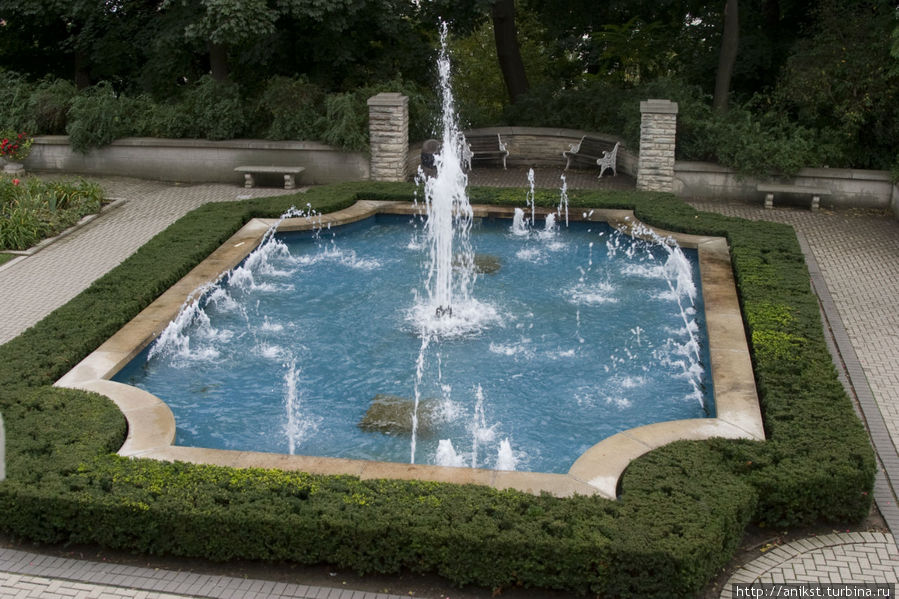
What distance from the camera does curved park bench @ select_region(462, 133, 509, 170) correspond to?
20.6 m

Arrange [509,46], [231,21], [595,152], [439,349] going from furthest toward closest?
[509,46] → [595,152] → [231,21] → [439,349]

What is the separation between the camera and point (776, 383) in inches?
376

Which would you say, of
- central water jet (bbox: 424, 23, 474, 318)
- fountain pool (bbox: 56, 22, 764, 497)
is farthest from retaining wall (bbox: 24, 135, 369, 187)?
fountain pool (bbox: 56, 22, 764, 497)

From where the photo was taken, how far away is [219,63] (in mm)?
21281

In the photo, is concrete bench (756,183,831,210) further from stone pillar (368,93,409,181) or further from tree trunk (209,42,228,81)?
tree trunk (209,42,228,81)

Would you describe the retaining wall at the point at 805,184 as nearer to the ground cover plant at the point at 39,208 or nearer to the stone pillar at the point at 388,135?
the stone pillar at the point at 388,135

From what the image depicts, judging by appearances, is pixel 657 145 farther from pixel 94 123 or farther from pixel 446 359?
pixel 94 123

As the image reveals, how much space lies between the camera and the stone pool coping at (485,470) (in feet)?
26.6

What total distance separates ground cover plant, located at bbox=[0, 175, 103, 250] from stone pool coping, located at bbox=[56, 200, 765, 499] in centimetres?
365

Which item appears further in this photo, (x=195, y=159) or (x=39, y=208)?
(x=195, y=159)

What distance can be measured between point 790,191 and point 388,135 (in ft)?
25.8

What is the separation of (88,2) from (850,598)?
717 inches

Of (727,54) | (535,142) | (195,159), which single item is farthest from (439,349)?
(727,54)

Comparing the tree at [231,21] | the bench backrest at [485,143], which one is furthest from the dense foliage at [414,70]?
the bench backrest at [485,143]
